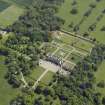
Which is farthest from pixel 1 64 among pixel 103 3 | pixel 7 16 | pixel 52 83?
pixel 103 3

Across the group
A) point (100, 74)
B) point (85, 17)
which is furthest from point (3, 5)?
point (100, 74)

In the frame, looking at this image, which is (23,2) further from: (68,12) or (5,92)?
(5,92)

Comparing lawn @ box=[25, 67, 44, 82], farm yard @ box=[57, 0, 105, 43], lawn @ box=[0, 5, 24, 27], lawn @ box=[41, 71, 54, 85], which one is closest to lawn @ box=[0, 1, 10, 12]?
lawn @ box=[0, 5, 24, 27]

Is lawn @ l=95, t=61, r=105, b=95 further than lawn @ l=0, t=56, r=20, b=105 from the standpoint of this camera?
Yes

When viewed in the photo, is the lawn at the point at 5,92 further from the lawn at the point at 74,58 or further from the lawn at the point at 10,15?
the lawn at the point at 10,15

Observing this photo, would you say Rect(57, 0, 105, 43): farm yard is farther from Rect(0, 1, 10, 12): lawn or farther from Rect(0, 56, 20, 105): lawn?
Rect(0, 56, 20, 105): lawn
